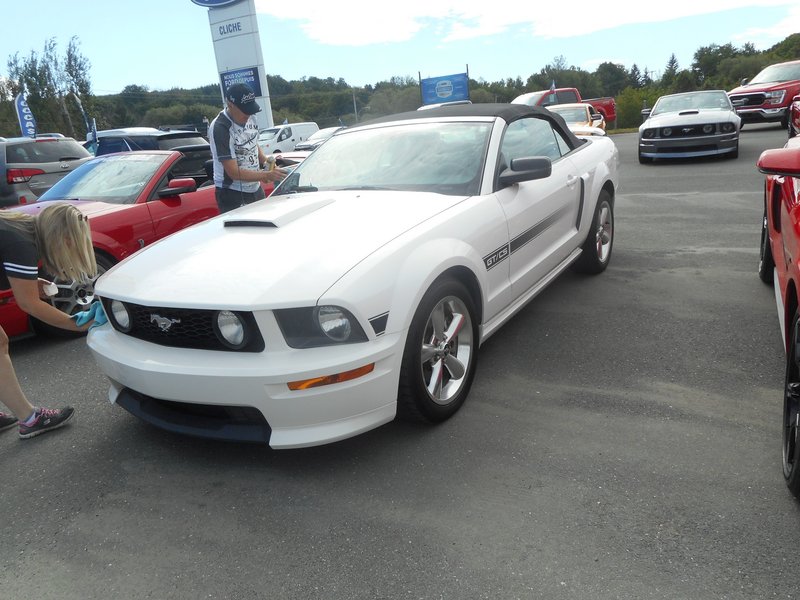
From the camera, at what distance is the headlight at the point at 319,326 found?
259cm

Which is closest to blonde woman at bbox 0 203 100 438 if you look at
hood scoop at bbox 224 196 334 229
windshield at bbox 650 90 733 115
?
hood scoop at bbox 224 196 334 229

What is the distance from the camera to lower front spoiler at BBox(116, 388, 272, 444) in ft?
8.70

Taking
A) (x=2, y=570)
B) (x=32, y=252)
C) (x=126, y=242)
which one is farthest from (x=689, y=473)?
(x=126, y=242)

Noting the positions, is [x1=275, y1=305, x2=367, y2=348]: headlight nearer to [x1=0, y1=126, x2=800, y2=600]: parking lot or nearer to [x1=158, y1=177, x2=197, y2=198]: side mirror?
[x1=0, y1=126, x2=800, y2=600]: parking lot

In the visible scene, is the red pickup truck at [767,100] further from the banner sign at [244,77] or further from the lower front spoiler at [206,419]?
the lower front spoiler at [206,419]

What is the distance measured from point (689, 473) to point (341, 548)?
145cm

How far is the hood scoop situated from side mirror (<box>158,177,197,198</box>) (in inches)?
81.6

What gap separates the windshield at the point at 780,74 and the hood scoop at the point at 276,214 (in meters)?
17.7

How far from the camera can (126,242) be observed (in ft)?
17.3

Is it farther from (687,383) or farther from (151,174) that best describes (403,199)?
(151,174)

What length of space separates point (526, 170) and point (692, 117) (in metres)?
9.99

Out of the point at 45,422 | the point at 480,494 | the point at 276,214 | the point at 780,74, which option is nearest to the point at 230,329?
the point at 276,214

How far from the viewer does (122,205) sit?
215 inches

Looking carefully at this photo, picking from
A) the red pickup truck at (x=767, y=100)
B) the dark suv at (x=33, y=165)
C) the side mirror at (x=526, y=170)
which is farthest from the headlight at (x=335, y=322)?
the red pickup truck at (x=767, y=100)
